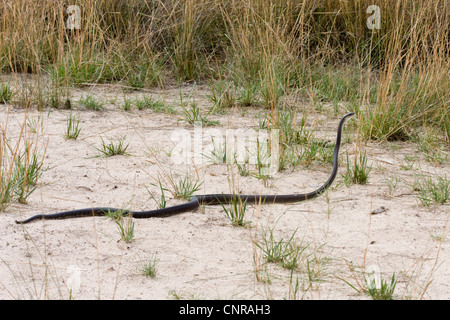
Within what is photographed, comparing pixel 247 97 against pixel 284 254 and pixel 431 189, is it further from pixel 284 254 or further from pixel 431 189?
pixel 284 254

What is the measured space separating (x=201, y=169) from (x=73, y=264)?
54.8 inches

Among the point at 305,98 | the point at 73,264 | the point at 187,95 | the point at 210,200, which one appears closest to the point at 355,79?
the point at 305,98

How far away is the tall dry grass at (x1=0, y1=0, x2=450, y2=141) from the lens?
499 cm

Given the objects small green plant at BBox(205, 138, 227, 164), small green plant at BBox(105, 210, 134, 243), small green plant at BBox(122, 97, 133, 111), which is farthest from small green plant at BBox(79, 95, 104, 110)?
small green plant at BBox(105, 210, 134, 243)

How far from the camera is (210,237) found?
2.82m

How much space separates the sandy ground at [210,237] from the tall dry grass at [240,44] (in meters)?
1.04

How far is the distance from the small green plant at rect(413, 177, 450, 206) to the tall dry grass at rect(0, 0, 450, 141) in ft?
3.33

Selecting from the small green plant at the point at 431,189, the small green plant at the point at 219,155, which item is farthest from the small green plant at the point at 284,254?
the small green plant at the point at 219,155

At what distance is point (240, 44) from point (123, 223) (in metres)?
2.94

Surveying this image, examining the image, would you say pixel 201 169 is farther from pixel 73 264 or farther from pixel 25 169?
pixel 73 264

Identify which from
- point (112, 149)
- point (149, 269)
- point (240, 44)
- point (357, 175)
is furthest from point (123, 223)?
point (240, 44)

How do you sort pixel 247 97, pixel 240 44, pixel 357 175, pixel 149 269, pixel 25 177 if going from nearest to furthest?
1. pixel 149 269
2. pixel 25 177
3. pixel 357 175
4. pixel 247 97
5. pixel 240 44

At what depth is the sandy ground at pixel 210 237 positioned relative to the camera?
2322mm

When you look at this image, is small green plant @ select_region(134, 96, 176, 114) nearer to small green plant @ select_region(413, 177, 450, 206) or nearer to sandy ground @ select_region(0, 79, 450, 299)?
sandy ground @ select_region(0, 79, 450, 299)
